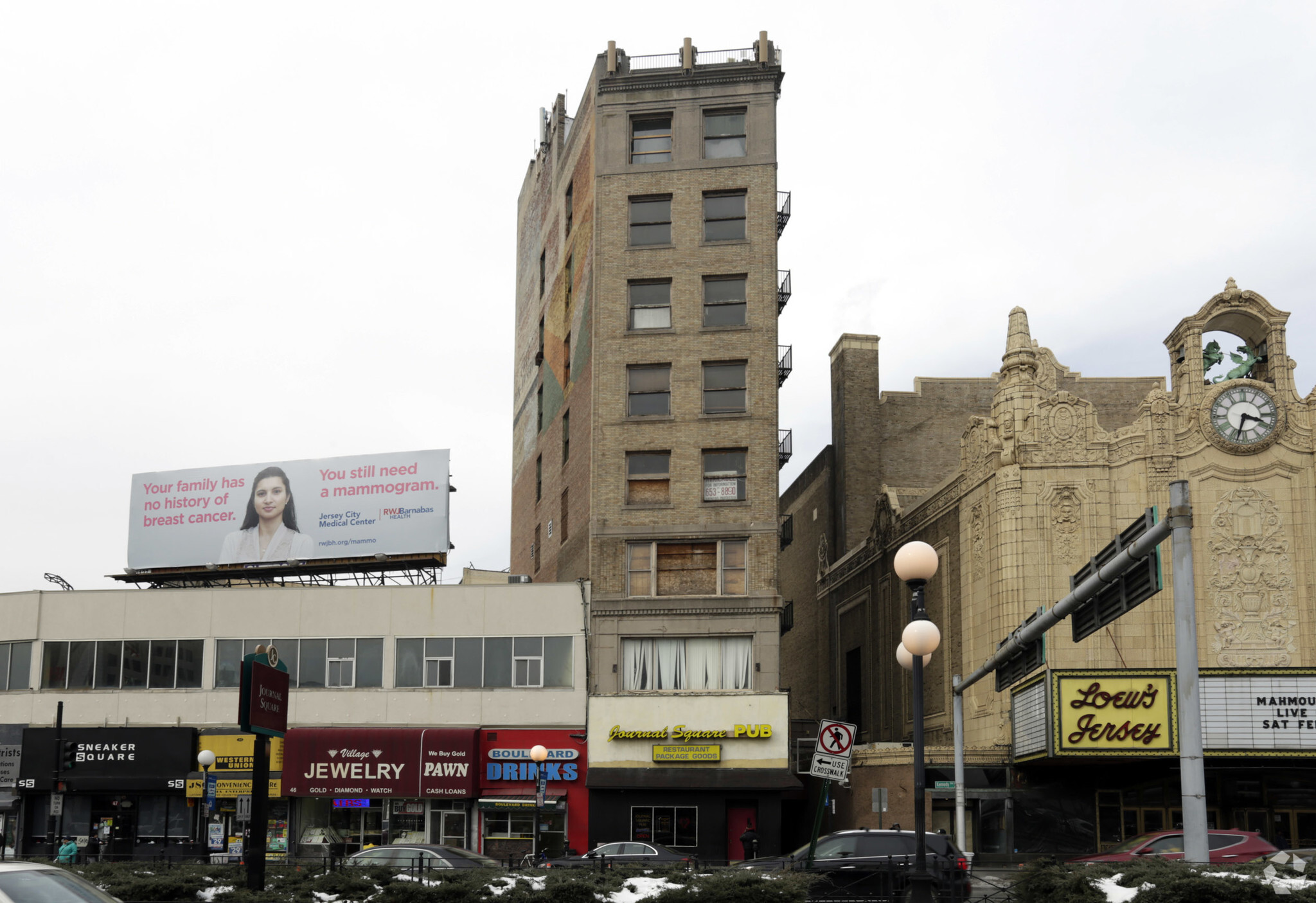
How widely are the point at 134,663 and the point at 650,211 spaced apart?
2570cm

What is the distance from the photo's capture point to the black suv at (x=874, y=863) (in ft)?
80.6

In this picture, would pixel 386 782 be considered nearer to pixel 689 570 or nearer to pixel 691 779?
pixel 691 779

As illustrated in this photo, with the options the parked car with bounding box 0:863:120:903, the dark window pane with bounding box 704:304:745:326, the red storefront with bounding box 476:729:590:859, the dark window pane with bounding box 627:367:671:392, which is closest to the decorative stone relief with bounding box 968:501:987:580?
the dark window pane with bounding box 704:304:745:326

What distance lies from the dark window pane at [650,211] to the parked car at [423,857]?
2723 cm

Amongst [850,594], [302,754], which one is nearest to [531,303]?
[850,594]

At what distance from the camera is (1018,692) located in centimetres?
4797

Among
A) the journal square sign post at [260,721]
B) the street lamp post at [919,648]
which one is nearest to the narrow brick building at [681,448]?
the journal square sign post at [260,721]

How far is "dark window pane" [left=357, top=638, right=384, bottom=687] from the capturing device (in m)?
50.2

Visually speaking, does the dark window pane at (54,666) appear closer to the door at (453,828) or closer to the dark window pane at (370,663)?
the dark window pane at (370,663)

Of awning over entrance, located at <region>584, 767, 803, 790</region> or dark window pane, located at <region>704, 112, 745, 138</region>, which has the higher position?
dark window pane, located at <region>704, 112, 745, 138</region>

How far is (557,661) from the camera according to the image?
49.4 meters

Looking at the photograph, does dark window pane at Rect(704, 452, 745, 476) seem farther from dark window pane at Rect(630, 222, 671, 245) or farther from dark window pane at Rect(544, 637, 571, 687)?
dark window pane at Rect(630, 222, 671, 245)

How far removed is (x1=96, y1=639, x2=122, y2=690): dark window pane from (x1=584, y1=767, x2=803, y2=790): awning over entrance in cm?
1850

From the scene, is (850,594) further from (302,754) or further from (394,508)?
(302,754)
